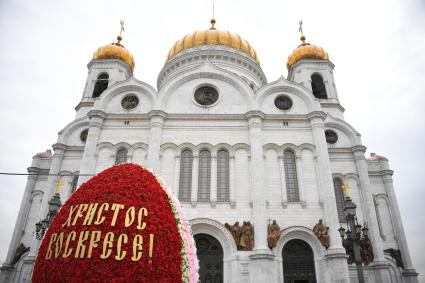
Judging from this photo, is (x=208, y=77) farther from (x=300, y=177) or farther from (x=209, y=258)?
(x=209, y=258)

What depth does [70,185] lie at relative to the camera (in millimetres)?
21766

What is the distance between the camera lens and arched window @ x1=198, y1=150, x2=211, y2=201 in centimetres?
1906

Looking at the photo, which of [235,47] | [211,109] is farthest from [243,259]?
[235,47]

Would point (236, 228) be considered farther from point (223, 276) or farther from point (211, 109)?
point (211, 109)

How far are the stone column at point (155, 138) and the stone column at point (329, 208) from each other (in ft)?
33.3

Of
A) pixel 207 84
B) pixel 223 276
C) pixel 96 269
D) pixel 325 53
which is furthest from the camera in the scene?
pixel 325 53

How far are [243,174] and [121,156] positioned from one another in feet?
→ 26.7

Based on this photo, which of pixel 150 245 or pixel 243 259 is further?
pixel 243 259

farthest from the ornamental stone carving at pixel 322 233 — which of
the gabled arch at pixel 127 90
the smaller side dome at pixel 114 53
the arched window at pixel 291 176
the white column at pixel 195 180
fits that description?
the smaller side dome at pixel 114 53

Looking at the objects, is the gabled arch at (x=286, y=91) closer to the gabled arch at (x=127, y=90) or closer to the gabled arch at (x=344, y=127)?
the gabled arch at (x=344, y=127)

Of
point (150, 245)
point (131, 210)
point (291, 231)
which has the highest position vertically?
point (291, 231)

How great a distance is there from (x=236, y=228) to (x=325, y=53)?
1988 centimetres

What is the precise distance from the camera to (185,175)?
19.7 meters

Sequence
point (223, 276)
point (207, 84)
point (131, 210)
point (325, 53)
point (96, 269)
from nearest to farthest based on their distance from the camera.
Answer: point (96, 269) → point (131, 210) → point (223, 276) → point (207, 84) → point (325, 53)
